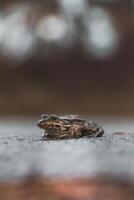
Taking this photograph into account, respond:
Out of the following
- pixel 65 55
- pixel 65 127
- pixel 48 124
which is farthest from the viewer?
pixel 65 55

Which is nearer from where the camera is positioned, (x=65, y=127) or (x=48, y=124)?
(x=48, y=124)

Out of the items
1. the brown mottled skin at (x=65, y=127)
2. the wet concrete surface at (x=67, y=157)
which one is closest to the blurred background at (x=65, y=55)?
the brown mottled skin at (x=65, y=127)

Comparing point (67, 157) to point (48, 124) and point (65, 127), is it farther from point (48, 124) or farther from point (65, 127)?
point (65, 127)

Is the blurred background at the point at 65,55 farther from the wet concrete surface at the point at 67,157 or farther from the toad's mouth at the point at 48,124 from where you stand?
the wet concrete surface at the point at 67,157

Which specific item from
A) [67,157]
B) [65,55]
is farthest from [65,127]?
[65,55]

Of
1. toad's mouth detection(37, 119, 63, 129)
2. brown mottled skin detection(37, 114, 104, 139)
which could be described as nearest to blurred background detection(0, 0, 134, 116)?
brown mottled skin detection(37, 114, 104, 139)

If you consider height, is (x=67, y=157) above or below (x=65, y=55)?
below
